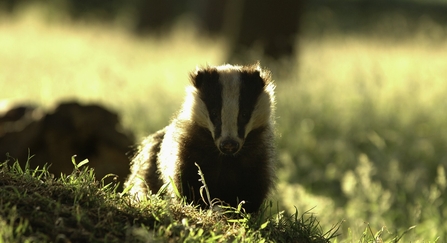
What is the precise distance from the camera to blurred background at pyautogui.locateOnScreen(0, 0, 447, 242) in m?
7.53

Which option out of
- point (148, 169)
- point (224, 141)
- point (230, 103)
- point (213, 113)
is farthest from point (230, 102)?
point (148, 169)

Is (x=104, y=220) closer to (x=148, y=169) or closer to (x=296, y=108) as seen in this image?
(x=148, y=169)

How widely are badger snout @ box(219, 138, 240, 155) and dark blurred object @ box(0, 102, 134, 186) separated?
2967 mm

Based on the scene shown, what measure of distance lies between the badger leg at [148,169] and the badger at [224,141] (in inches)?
7.0

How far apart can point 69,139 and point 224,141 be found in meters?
3.34

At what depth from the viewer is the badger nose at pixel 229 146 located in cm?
474

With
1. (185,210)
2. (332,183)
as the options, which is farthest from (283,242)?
(332,183)

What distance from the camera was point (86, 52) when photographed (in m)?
15.0

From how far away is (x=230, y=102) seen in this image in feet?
16.4

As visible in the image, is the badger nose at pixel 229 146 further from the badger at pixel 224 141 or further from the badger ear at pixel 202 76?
the badger ear at pixel 202 76

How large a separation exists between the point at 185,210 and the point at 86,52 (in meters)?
11.1

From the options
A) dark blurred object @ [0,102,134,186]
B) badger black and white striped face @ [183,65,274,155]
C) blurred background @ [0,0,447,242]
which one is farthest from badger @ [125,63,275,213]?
dark blurred object @ [0,102,134,186]

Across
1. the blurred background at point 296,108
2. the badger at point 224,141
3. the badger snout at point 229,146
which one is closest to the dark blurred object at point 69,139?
the blurred background at point 296,108

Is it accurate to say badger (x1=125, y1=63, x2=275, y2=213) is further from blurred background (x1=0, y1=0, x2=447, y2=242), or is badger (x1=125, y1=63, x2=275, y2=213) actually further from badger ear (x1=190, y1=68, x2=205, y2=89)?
blurred background (x1=0, y1=0, x2=447, y2=242)
